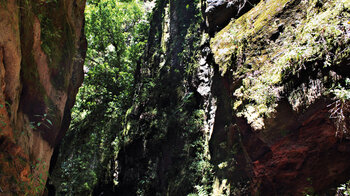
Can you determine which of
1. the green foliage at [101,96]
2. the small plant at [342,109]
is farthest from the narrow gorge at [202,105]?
the green foliage at [101,96]

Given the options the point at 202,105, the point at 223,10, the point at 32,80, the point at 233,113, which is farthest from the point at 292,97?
the point at 32,80

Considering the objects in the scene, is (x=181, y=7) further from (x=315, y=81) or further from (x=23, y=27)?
Answer: (x=315, y=81)

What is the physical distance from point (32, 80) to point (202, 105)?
5.17 metres

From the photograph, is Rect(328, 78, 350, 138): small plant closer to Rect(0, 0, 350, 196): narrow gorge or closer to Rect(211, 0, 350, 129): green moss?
Rect(0, 0, 350, 196): narrow gorge

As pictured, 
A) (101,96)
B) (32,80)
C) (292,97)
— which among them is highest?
(101,96)

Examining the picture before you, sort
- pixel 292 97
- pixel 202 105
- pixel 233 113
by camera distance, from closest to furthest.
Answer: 1. pixel 292 97
2. pixel 233 113
3. pixel 202 105

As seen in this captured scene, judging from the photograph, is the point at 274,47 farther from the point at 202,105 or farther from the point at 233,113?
the point at 202,105

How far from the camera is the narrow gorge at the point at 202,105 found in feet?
11.9

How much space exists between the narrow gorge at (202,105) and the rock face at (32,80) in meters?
0.02

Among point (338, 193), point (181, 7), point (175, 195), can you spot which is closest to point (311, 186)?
point (338, 193)

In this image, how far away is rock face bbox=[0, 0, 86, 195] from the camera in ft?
12.2

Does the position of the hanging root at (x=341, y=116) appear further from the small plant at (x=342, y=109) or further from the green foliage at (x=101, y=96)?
the green foliage at (x=101, y=96)

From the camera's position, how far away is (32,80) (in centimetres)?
506

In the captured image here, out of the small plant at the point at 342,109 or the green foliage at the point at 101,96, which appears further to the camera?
the green foliage at the point at 101,96
